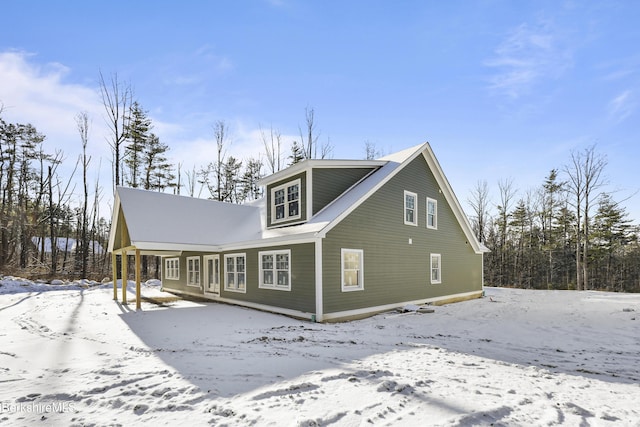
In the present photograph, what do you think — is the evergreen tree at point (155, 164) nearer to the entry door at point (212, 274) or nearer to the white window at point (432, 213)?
the entry door at point (212, 274)

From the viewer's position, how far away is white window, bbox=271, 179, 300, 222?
493 inches

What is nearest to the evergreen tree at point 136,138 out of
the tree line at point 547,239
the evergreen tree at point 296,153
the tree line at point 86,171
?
the tree line at point 86,171

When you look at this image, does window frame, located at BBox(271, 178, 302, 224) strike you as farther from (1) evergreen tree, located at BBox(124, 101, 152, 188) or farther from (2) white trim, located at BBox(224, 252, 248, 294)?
(1) evergreen tree, located at BBox(124, 101, 152, 188)

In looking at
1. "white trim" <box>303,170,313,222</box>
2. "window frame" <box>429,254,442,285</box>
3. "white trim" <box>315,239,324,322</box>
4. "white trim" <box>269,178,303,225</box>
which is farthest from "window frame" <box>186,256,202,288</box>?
"window frame" <box>429,254,442,285</box>

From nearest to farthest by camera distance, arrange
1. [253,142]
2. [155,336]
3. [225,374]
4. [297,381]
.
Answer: [297,381]
[225,374]
[155,336]
[253,142]

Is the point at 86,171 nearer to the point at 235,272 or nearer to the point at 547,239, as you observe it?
the point at 235,272

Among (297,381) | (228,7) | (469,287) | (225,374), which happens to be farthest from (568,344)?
(228,7)

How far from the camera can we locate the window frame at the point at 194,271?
A: 16234 mm

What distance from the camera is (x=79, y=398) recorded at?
14.0 feet

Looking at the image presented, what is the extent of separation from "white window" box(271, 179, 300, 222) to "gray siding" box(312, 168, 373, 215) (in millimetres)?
800

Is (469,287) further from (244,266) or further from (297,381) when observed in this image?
(297,381)

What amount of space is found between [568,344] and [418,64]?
8.58 metres

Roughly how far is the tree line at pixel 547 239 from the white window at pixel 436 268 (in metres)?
18.6

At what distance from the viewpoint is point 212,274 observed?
15297mm
